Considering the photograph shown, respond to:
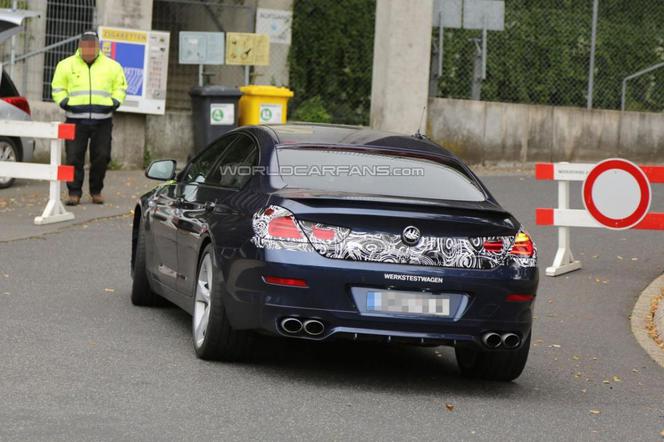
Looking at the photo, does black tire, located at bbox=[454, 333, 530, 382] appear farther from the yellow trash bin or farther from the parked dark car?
the yellow trash bin

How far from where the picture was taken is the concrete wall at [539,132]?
23234 millimetres

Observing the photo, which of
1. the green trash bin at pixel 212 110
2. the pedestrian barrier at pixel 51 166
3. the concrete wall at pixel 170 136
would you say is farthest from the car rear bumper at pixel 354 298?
the concrete wall at pixel 170 136

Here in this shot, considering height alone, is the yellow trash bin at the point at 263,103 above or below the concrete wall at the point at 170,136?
above

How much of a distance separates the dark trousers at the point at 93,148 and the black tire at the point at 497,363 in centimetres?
925

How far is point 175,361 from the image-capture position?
309 inches

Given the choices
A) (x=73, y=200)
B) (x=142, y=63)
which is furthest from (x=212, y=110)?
(x=73, y=200)

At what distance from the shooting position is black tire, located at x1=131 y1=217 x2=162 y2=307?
984cm

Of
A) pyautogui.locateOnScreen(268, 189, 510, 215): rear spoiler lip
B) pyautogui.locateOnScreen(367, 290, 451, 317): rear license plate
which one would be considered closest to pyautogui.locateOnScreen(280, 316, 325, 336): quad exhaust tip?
pyautogui.locateOnScreen(367, 290, 451, 317): rear license plate

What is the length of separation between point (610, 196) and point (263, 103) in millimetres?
10450

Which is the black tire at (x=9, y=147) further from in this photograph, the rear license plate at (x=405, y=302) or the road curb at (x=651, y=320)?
the rear license plate at (x=405, y=302)

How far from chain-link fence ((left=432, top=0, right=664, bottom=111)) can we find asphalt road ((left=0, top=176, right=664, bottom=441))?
13112mm

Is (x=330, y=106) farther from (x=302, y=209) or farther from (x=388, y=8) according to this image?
(x=302, y=209)

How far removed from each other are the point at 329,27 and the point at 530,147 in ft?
13.6

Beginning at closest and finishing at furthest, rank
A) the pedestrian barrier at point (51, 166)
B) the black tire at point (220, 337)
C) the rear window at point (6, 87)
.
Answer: the black tire at point (220, 337)
the pedestrian barrier at point (51, 166)
the rear window at point (6, 87)
